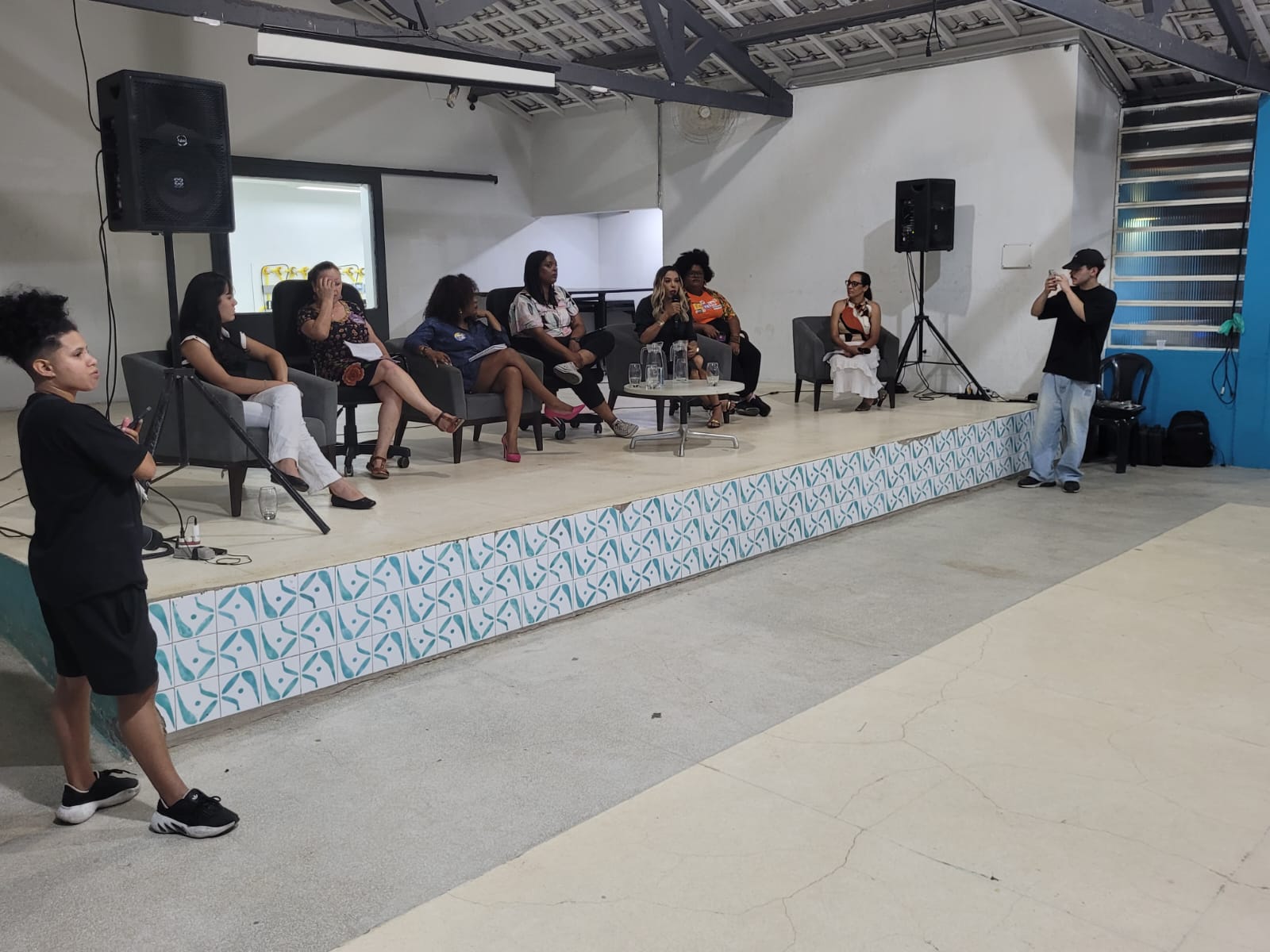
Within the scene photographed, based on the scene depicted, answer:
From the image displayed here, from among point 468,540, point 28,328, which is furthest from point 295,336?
point 28,328

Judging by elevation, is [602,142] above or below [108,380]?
above

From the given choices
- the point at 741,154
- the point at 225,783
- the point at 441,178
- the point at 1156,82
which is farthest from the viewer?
the point at 441,178

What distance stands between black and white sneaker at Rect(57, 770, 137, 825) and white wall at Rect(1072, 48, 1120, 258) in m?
6.79

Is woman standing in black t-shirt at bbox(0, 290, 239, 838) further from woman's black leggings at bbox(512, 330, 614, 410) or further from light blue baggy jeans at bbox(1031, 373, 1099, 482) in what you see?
light blue baggy jeans at bbox(1031, 373, 1099, 482)

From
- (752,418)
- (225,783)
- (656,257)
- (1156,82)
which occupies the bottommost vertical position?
(225,783)

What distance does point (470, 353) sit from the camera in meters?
5.29

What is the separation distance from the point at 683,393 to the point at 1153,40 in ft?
10.3

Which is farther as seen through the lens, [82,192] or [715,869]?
[82,192]

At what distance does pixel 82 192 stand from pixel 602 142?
4734mm

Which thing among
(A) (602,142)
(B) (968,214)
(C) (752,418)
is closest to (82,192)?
(A) (602,142)

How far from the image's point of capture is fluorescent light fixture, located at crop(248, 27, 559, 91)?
5.32 meters

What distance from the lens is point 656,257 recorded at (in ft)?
39.7

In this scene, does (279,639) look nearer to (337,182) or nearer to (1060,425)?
(1060,425)

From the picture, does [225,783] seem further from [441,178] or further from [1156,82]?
[441,178]
